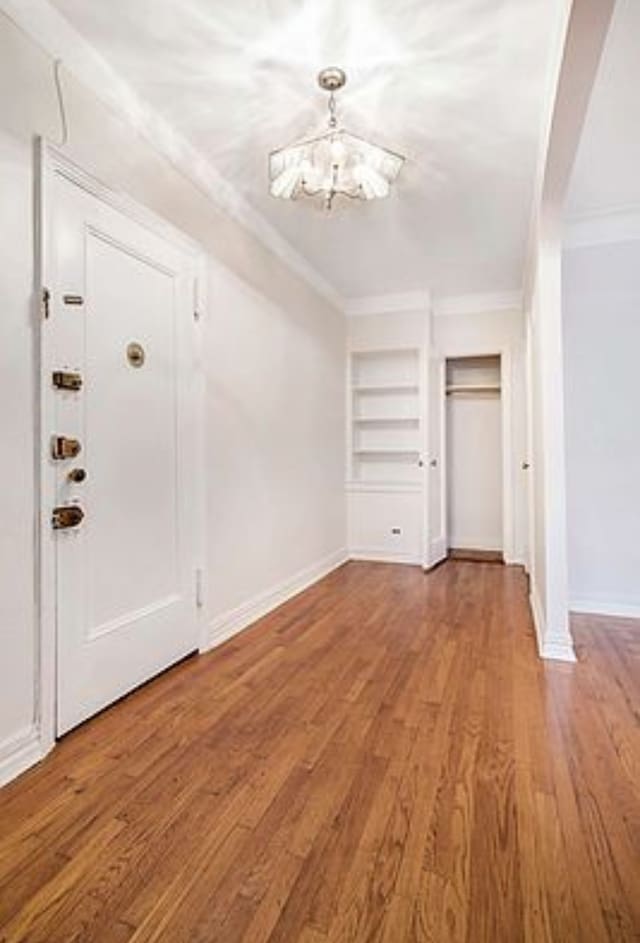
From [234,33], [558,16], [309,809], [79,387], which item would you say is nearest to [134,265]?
[79,387]

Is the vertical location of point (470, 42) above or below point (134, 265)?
above

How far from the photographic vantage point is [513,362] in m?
4.56

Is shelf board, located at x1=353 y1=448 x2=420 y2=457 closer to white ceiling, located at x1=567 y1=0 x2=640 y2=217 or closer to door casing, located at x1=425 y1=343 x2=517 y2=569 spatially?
door casing, located at x1=425 y1=343 x2=517 y2=569

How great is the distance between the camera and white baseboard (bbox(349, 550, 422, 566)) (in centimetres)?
466

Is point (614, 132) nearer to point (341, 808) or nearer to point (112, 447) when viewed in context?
point (112, 447)

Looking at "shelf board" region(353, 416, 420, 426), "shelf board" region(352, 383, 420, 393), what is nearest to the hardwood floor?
"shelf board" region(353, 416, 420, 426)

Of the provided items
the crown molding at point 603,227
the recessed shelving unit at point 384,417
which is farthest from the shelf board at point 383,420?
the crown molding at point 603,227

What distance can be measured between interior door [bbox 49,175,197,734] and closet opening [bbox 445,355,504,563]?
3.36 m

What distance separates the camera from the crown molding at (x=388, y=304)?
4.50 m

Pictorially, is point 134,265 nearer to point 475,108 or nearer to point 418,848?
point 475,108

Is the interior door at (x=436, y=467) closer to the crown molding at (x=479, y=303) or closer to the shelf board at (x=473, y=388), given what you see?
the shelf board at (x=473, y=388)

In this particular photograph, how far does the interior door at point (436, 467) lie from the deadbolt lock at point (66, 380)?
3.21m

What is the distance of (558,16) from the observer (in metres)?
1.60

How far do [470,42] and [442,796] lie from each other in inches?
98.7
